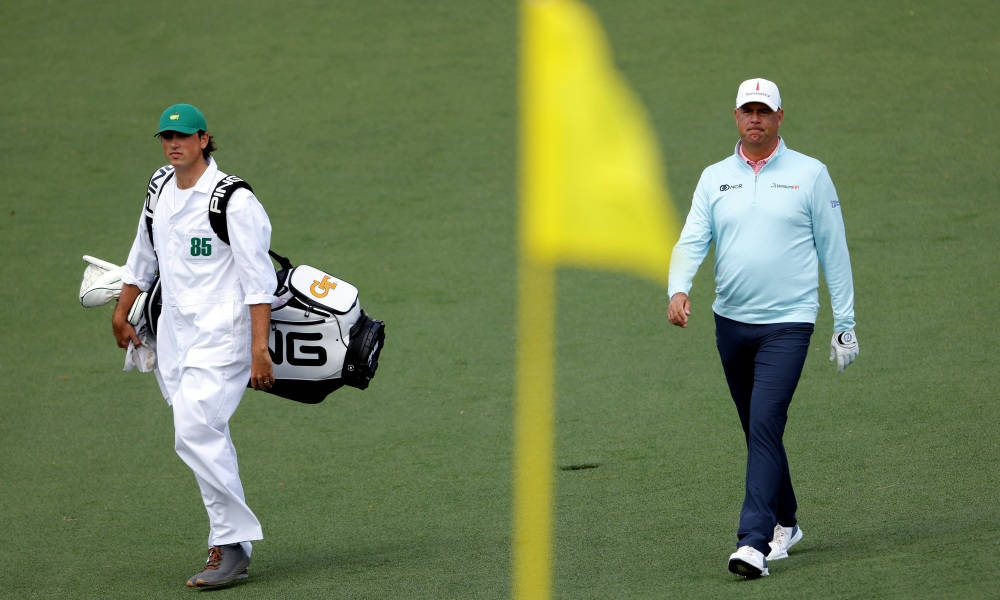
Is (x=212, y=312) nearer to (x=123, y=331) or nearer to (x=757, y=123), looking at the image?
(x=123, y=331)

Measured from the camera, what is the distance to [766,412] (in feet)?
16.1

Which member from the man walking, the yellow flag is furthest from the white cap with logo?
the yellow flag

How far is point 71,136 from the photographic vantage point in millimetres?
12000

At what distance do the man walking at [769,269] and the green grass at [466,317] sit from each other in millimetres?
468

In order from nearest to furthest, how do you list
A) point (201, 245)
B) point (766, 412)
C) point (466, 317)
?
point (766, 412) < point (201, 245) < point (466, 317)

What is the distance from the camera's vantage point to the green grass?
557 centimetres

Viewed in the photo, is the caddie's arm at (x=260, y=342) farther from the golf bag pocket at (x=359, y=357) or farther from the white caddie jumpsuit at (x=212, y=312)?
the golf bag pocket at (x=359, y=357)

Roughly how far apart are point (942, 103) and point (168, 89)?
276 inches

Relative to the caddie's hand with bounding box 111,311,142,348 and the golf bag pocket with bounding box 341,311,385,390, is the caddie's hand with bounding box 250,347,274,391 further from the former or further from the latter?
the caddie's hand with bounding box 111,311,142,348

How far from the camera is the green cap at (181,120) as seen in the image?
5152 mm

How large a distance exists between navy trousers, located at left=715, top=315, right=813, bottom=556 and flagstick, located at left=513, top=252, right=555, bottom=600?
81 centimetres

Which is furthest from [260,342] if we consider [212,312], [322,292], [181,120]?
[181,120]

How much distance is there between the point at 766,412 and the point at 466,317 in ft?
13.9

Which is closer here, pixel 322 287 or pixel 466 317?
pixel 322 287
